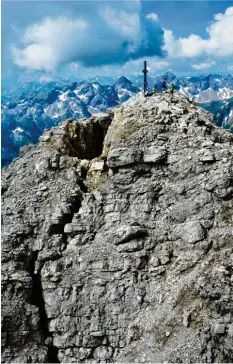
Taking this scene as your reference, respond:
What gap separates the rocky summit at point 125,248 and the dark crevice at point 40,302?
0.42 feet

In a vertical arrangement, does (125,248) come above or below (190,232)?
below

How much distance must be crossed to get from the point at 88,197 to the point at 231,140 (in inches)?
717

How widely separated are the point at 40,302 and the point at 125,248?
9.19m

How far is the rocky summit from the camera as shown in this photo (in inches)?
1389

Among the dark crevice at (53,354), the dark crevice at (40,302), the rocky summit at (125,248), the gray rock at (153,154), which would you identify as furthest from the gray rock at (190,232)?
the dark crevice at (53,354)

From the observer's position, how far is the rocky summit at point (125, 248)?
35.3 metres

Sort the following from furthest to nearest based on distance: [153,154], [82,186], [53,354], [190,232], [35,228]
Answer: [82,186] < [153,154] < [35,228] < [190,232] < [53,354]

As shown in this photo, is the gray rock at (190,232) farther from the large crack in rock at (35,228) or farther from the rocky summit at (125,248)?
the large crack in rock at (35,228)

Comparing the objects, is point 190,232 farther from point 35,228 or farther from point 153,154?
point 35,228

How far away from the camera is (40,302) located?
1497 inches

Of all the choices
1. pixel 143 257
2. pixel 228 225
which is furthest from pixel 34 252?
pixel 228 225

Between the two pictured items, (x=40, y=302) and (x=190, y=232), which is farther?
(x=190, y=232)

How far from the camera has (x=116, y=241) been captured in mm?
38875

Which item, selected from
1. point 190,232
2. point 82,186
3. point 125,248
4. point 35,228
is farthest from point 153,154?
point 35,228
